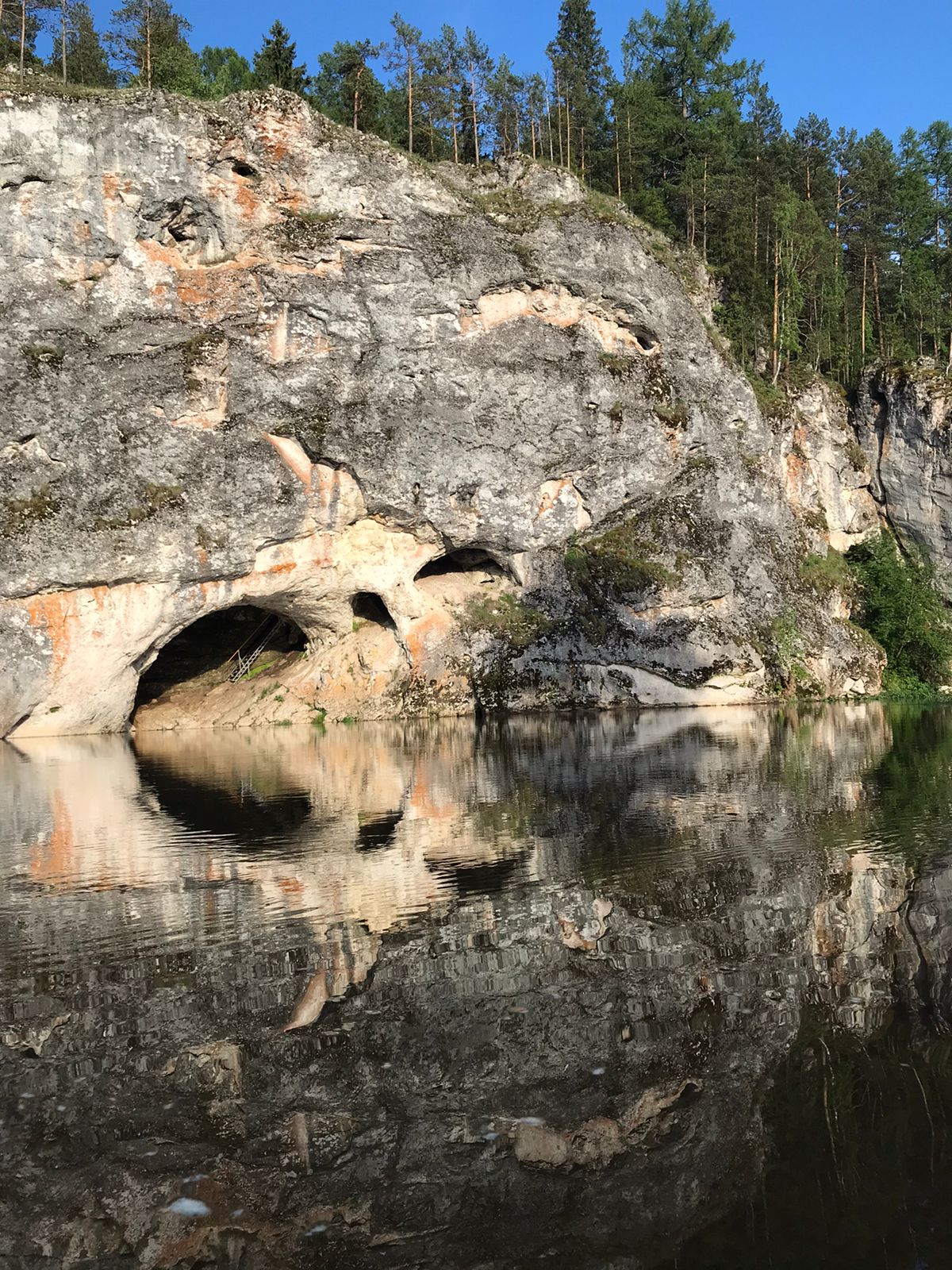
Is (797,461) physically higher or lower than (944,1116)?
higher

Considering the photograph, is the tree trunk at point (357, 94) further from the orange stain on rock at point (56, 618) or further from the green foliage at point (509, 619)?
the orange stain on rock at point (56, 618)

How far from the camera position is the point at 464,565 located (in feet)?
119

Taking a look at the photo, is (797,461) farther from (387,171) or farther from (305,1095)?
(305,1095)

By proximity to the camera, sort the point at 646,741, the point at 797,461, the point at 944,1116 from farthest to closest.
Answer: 1. the point at 797,461
2. the point at 646,741
3. the point at 944,1116

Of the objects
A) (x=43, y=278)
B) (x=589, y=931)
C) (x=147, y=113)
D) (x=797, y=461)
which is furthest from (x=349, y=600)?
(x=589, y=931)

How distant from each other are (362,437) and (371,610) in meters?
6.48

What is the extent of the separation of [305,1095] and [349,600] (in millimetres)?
29514

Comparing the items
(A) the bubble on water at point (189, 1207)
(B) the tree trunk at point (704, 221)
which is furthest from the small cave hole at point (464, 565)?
(A) the bubble on water at point (189, 1207)

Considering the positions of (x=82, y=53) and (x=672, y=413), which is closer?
(x=672, y=413)

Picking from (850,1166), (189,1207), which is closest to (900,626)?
(850,1166)

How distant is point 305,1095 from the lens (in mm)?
4359

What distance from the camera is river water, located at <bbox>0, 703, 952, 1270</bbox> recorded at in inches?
134

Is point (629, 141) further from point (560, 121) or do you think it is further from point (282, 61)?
point (282, 61)

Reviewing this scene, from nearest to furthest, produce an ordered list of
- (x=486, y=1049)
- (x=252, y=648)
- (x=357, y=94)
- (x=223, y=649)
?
1. (x=486, y=1049)
2. (x=252, y=648)
3. (x=223, y=649)
4. (x=357, y=94)
